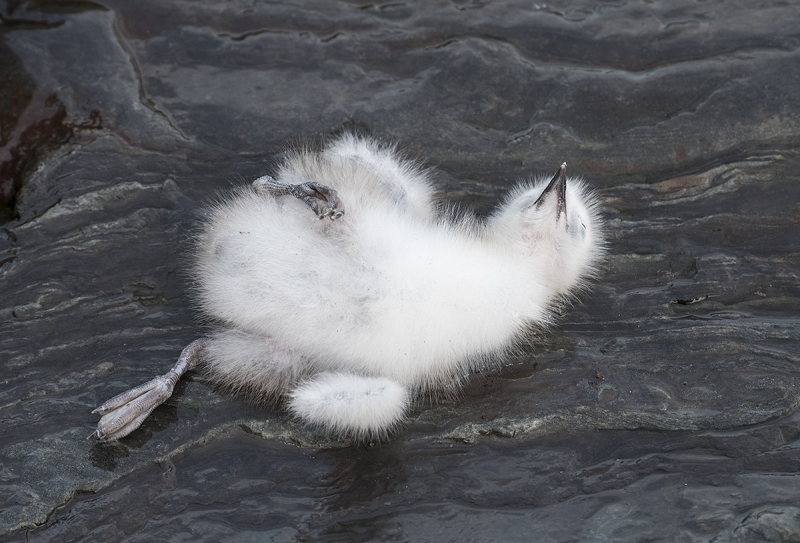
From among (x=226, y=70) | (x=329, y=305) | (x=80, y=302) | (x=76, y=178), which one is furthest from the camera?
(x=226, y=70)

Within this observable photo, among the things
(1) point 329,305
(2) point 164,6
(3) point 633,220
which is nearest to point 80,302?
(1) point 329,305

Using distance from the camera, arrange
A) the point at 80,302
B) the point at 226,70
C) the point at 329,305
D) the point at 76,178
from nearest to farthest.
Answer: the point at 329,305 → the point at 80,302 → the point at 76,178 → the point at 226,70

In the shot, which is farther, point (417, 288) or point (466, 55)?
point (466, 55)

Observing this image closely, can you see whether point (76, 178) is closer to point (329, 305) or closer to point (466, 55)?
point (329, 305)

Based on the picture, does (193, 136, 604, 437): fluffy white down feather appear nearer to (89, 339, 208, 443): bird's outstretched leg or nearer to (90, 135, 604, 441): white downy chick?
(90, 135, 604, 441): white downy chick

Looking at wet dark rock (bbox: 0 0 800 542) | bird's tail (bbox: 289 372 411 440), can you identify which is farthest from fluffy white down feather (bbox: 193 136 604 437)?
wet dark rock (bbox: 0 0 800 542)

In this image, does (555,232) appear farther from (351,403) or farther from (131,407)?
(131,407)

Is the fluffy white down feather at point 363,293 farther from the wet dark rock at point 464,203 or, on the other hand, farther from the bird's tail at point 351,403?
the wet dark rock at point 464,203

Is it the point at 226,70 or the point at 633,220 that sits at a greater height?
the point at 226,70
